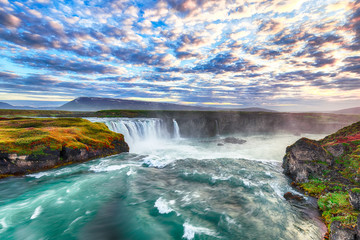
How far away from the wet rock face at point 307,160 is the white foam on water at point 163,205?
53.0 feet

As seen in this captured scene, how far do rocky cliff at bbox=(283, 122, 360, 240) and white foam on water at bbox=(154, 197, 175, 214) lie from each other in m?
11.6

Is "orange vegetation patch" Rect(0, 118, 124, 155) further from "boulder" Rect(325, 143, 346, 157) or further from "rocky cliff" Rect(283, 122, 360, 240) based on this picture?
"boulder" Rect(325, 143, 346, 157)

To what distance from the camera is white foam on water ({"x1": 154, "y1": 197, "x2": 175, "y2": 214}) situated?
46.1 feet

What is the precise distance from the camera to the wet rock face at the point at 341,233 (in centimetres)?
832

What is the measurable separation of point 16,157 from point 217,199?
2558 centimetres

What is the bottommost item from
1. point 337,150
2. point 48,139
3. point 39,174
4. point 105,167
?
point 105,167

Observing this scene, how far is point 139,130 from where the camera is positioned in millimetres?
52594

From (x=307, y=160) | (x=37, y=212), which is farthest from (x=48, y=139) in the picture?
(x=307, y=160)

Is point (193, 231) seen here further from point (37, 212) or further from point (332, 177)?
point (332, 177)

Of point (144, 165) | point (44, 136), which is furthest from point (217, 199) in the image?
point (44, 136)

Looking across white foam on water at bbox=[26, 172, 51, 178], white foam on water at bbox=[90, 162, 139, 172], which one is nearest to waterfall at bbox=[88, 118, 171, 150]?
white foam on water at bbox=[90, 162, 139, 172]

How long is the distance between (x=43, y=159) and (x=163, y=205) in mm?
19324

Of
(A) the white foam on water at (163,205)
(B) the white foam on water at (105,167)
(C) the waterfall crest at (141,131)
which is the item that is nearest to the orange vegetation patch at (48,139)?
(B) the white foam on water at (105,167)

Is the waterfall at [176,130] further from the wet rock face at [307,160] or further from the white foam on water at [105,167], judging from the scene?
the wet rock face at [307,160]
